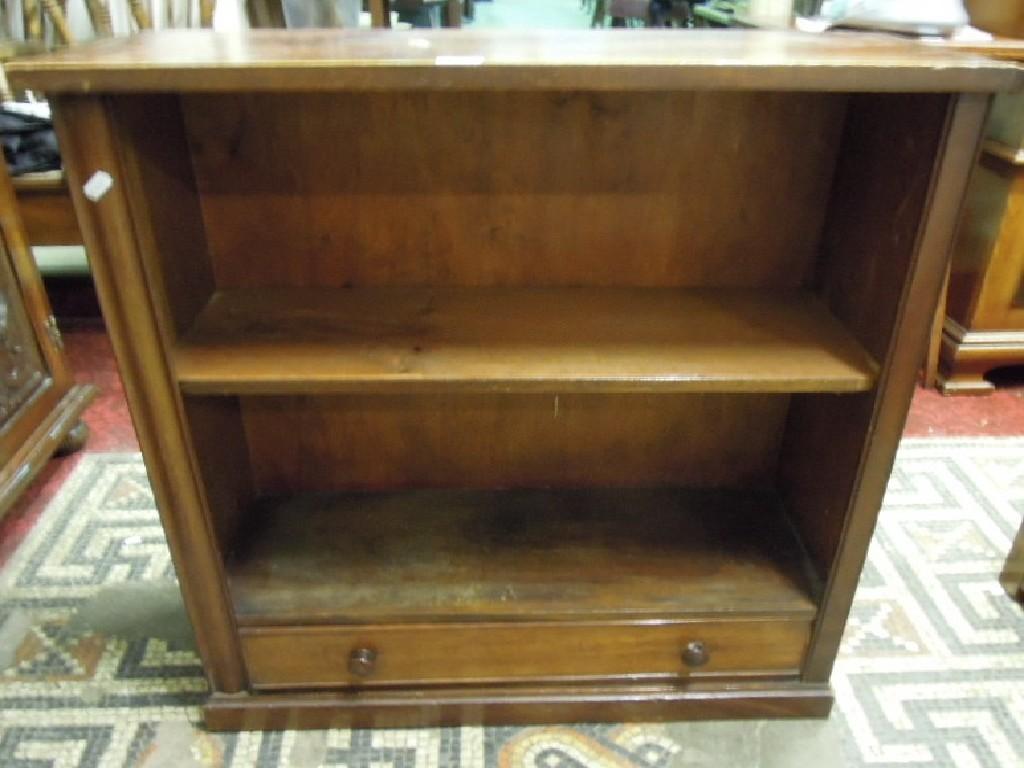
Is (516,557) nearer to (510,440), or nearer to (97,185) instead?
(510,440)

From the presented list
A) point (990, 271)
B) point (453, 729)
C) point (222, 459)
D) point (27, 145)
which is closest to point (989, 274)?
point (990, 271)

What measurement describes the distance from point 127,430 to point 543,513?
1.04 metres

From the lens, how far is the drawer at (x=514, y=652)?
1025 mm

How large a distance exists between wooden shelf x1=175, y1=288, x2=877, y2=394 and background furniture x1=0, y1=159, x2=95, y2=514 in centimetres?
67

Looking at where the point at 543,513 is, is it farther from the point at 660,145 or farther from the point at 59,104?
the point at 59,104

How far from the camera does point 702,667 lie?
1072mm

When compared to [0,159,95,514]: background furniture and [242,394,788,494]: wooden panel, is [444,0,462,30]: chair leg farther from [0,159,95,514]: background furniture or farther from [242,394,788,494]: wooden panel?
[242,394,788,494]: wooden panel

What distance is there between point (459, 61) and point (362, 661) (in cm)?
72

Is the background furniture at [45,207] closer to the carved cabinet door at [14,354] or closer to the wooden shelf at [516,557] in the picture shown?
the carved cabinet door at [14,354]

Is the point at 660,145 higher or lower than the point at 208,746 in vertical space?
higher

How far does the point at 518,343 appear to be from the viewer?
90 centimetres

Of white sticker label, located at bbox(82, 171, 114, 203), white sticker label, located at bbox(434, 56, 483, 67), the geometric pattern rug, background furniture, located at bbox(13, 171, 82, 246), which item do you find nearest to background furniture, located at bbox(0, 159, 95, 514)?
the geometric pattern rug

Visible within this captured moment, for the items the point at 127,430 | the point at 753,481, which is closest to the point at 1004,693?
the point at 753,481

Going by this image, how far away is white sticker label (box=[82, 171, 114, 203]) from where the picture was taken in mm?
730
